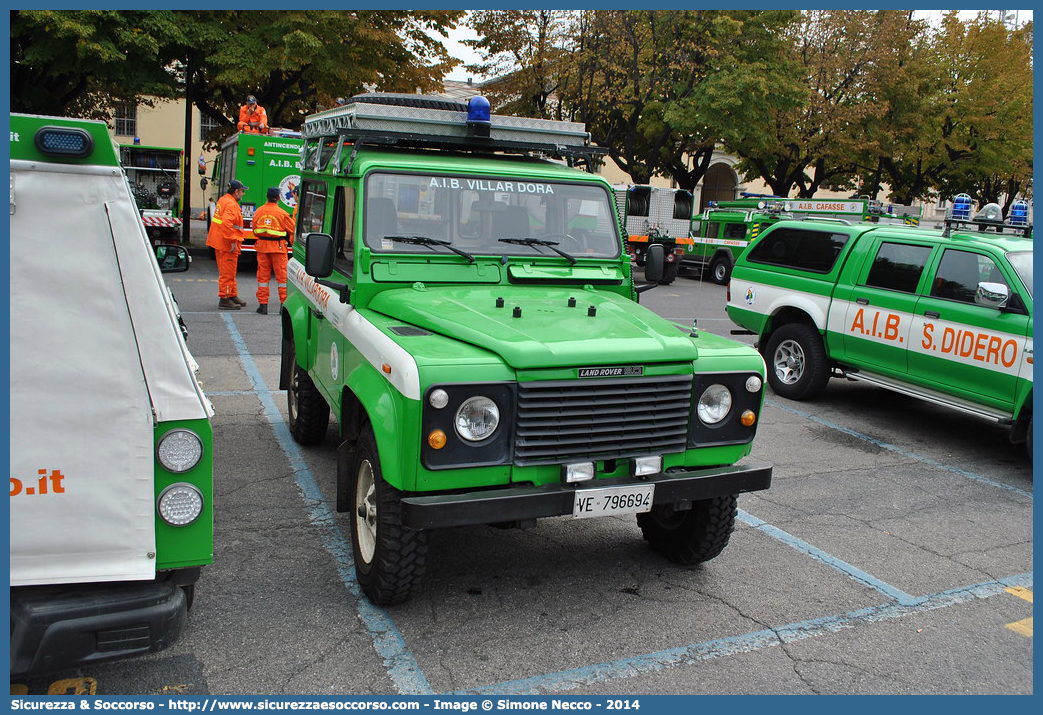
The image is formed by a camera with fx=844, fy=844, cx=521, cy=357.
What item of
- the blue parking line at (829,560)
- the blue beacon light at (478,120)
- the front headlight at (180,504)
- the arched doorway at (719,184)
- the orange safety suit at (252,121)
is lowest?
the blue parking line at (829,560)

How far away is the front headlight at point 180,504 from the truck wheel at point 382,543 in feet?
3.15

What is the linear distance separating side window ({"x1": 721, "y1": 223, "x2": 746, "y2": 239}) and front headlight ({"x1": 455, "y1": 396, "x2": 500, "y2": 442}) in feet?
66.0

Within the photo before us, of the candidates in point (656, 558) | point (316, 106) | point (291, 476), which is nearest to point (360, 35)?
point (316, 106)

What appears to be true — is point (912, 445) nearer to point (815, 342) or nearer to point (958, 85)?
point (815, 342)

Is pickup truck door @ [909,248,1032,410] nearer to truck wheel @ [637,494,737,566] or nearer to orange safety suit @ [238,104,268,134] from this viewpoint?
truck wheel @ [637,494,737,566]

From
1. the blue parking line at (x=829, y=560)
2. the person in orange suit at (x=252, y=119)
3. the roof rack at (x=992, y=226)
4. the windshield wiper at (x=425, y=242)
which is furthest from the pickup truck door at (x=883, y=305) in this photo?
the person in orange suit at (x=252, y=119)

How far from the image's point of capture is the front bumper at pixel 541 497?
11.8 feet

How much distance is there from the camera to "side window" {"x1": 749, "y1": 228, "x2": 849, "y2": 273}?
873cm

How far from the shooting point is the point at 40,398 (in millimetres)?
2691

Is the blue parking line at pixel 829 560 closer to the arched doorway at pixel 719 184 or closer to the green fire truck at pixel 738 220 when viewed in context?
the green fire truck at pixel 738 220

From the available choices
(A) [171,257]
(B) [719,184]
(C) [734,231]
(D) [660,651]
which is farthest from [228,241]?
(B) [719,184]

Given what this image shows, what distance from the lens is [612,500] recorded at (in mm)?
3877

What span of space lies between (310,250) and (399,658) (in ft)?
7.26

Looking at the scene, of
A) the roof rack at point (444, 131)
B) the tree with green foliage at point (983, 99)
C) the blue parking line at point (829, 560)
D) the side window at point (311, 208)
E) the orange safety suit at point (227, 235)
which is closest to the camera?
the blue parking line at point (829, 560)
